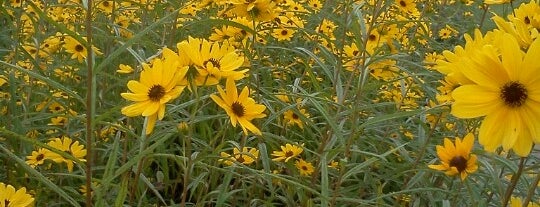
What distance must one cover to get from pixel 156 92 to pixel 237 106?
0.65 ft

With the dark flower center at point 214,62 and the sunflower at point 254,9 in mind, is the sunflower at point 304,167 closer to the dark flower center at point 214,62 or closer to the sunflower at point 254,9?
the sunflower at point 254,9

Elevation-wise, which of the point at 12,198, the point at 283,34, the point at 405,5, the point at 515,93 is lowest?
the point at 12,198

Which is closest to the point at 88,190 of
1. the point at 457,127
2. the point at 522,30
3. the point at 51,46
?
the point at 522,30

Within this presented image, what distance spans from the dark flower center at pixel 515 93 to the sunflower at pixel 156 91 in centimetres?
50

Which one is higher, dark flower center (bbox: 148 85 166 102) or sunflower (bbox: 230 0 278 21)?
sunflower (bbox: 230 0 278 21)

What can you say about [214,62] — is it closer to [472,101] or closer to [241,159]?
[472,101]

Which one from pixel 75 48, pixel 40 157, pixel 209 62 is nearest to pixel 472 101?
pixel 209 62

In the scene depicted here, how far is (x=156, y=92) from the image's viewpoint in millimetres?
1097

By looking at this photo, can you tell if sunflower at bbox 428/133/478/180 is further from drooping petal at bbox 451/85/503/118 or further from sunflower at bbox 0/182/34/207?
sunflower at bbox 0/182/34/207

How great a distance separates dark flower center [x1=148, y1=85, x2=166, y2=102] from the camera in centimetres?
109

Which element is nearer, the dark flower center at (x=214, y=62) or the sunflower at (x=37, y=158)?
the dark flower center at (x=214, y=62)

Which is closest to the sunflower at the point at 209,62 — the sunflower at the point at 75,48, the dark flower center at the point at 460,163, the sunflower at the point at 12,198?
the sunflower at the point at 12,198

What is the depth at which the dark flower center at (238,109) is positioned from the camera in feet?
4.05

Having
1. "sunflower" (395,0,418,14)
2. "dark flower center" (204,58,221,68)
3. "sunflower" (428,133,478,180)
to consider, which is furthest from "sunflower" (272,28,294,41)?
"dark flower center" (204,58,221,68)
